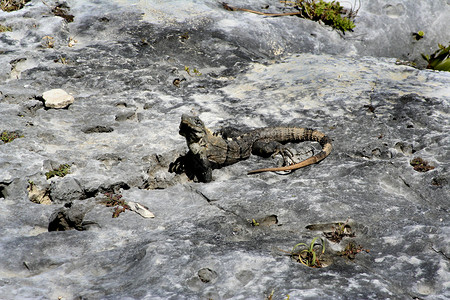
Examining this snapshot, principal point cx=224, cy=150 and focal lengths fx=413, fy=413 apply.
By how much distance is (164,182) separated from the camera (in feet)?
18.2

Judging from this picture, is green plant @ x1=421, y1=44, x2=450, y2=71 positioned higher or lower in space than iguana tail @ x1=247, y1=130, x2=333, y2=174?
higher

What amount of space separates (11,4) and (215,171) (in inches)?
294

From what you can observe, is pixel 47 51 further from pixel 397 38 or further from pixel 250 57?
pixel 397 38

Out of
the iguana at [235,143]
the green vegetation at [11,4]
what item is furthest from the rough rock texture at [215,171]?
the green vegetation at [11,4]

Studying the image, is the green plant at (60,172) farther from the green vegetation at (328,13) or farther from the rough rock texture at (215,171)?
the green vegetation at (328,13)

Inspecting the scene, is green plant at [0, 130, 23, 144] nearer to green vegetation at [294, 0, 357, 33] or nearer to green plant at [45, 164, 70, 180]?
green plant at [45, 164, 70, 180]

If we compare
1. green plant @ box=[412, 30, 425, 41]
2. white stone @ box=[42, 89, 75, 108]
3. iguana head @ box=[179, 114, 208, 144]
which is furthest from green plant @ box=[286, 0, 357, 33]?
white stone @ box=[42, 89, 75, 108]

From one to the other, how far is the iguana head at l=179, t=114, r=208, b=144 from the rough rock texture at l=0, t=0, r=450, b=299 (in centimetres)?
41

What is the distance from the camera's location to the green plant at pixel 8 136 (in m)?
5.46

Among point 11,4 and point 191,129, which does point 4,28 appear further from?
point 191,129

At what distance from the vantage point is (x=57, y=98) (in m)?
6.63

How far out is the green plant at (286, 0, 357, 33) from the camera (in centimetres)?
1002

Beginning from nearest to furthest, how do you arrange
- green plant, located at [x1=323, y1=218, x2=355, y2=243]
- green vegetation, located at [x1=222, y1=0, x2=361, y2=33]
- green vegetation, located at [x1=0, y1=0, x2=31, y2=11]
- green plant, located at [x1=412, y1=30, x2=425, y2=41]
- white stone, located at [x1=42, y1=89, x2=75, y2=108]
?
green plant, located at [x1=323, y1=218, x2=355, y2=243] → white stone, located at [x1=42, y1=89, x2=75, y2=108] → green vegetation, located at [x1=0, y1=0, x2=31, y2=11] → green vegetation, located at [x1=222, y1=0, x2=361, y2=33] → green plant, located at [x1=412, y1=30, x2=425, y2=41]

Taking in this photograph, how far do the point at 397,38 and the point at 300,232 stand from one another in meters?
8.04
